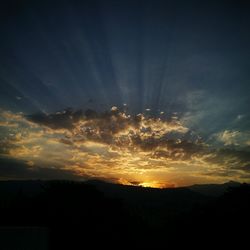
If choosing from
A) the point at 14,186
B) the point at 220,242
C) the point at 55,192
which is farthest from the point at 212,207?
the point at 14,186

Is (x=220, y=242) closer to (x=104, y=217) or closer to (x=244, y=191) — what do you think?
(x=244, y=191)

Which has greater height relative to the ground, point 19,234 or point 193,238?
point 193,238

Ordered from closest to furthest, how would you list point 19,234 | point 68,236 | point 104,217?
point 19,234 → point 68,236 → point 104,217

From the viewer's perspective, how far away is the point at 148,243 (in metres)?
45.9

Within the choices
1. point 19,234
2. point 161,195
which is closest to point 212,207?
point 19,234

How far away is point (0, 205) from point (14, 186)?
561 ft

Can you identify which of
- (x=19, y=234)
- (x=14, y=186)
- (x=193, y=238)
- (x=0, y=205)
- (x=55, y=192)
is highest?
(x=14, y=186)

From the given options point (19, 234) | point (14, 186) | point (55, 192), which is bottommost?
point (19, 234)

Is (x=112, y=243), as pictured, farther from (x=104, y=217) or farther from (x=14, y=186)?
(x=14, y=186)

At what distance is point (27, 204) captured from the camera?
39062 mm

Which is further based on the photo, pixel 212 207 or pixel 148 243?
pixel 148 243

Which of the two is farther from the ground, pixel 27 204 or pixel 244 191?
pixel 244 191

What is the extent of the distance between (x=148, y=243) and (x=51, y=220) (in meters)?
18.7

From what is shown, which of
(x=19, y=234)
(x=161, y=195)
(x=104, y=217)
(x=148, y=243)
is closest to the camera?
(x=19, y=234)
